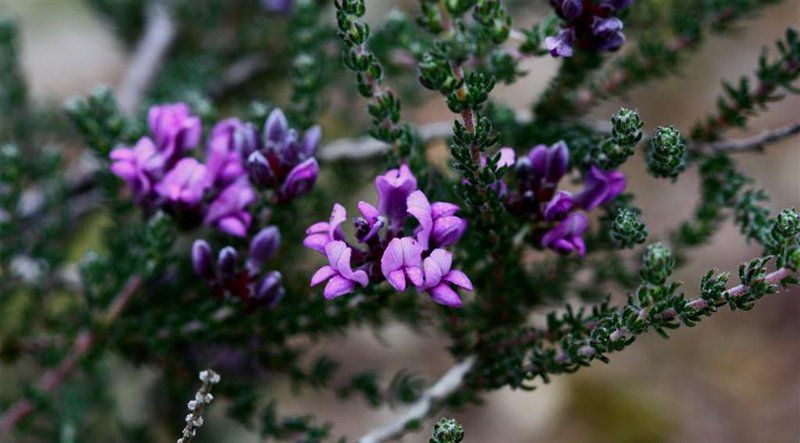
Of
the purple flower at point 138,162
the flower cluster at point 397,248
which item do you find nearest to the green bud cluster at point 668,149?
the flower cluster at point 397,248

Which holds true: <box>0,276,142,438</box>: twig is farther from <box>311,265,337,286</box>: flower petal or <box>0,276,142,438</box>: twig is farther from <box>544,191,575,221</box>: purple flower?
<box>544,191,575,221</box>: purple flower

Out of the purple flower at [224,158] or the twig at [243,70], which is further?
the twig at [243,70]

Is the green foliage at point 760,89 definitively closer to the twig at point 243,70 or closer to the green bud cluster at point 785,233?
the green bud cluster at point 785,233

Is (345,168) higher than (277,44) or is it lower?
lower

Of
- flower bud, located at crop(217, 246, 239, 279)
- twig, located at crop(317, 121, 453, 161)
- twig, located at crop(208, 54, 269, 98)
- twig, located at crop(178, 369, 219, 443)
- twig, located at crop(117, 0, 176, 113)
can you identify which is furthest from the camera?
twig, located at crop(208, 54, 269, 98)

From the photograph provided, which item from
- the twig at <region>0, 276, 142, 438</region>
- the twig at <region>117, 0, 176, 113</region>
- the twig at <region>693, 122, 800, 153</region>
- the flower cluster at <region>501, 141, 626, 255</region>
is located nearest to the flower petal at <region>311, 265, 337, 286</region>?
the flower cluster at <region>501, 141, 626, 255</region>

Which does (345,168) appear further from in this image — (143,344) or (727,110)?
(727,110)

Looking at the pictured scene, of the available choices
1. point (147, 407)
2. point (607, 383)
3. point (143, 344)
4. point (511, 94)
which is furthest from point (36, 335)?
point (511, 94)
